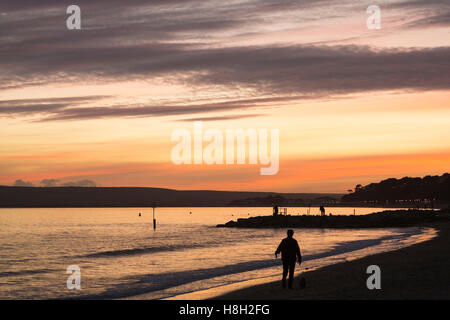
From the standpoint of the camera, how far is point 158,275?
34531 mm

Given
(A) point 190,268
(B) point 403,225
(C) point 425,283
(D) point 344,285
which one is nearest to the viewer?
(C) point 425,283

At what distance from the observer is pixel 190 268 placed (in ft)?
125

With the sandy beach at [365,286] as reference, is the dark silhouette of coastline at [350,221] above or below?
below

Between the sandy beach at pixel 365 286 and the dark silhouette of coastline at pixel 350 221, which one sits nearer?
the sandy beach at pixel 365 286

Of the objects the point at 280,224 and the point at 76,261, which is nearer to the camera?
the point at 76,261

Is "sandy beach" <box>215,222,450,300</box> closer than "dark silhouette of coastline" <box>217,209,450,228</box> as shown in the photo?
Yes

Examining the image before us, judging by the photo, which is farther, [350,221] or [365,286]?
[350,221]

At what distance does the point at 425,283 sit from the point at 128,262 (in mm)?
29033

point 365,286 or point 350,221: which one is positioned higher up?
point 365,286

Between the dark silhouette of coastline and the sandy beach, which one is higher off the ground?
the sandy beach

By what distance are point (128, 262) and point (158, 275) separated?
1155 cm
